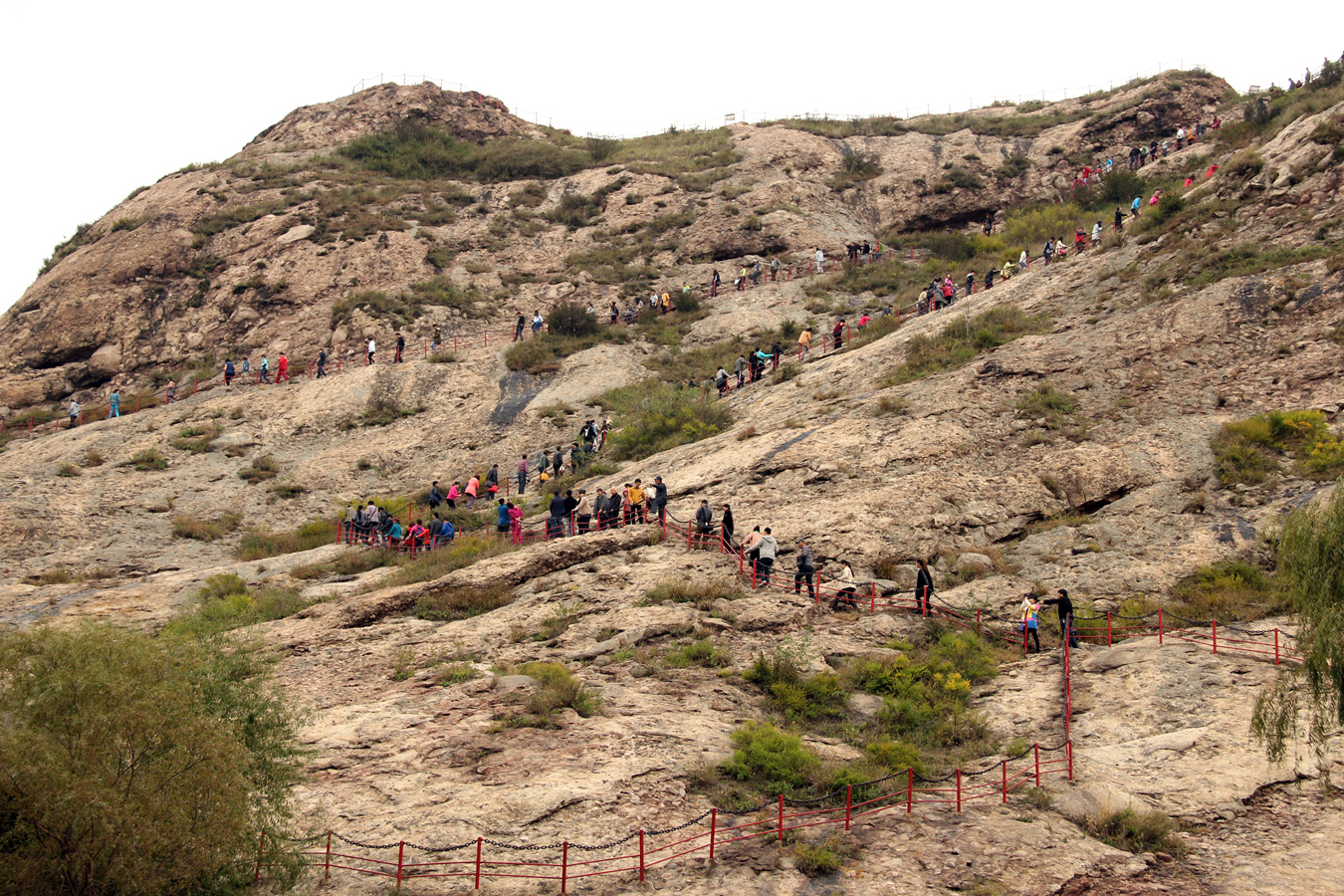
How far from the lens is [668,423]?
1307 inches

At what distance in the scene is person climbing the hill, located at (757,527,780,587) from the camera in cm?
2148

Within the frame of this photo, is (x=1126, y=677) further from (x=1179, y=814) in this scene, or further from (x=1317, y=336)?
(x=1317, y=336)

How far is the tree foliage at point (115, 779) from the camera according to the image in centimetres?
977

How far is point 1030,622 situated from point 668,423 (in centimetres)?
1644

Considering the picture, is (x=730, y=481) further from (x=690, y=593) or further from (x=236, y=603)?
(x=236, y=603)

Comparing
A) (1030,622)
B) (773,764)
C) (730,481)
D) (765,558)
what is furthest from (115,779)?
(730,481)

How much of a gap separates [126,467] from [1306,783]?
35123mm

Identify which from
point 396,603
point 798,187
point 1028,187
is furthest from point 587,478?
point 1028,187

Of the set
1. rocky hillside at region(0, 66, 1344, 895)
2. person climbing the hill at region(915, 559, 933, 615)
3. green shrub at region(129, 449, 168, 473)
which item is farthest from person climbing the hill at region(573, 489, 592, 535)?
green shrub at region(129, 449, 168, 473)

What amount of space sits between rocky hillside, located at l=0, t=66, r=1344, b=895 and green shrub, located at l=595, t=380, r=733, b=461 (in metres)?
1.50

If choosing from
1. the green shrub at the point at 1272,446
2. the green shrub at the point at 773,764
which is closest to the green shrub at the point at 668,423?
the green shrub at the point at 1272,446

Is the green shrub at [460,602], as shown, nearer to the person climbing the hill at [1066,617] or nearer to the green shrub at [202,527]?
the person climbing the hill at [1066,617]

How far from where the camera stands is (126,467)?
34469 mm

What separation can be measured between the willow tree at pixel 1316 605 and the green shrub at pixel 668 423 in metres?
21.3
